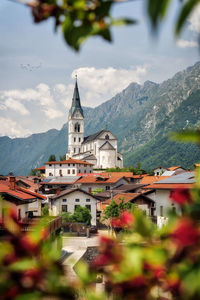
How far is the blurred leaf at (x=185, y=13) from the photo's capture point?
1290mm

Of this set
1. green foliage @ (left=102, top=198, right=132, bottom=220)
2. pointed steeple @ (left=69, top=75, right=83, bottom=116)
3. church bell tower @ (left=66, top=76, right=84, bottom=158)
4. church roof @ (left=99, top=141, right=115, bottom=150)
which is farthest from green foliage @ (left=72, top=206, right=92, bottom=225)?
pointed steeple @ (left=69, top=75, right=83, bottom=116)

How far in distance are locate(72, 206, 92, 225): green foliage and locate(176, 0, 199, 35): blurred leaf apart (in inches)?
1740

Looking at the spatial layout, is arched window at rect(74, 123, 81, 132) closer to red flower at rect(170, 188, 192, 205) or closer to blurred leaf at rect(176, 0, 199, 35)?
red flower at rect(170, 188, 192, 205)

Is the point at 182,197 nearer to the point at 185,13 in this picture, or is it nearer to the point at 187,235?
the point at 187,235

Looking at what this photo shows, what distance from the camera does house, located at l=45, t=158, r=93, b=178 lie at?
10331cm

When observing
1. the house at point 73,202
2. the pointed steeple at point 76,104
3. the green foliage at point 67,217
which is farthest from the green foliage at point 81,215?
the pointed steeple at point 76,104

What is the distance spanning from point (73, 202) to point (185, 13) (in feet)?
155

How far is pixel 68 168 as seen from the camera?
103688 millimetres

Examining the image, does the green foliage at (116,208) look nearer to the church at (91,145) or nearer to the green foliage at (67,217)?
the green foliage at (67,217)

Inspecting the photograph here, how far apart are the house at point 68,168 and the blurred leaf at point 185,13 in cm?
10162

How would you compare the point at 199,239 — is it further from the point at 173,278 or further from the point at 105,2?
the point at 105,2

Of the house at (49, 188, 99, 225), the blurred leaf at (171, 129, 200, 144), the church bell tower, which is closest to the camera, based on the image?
the blurred leaf at (171, 129, 200, 144)

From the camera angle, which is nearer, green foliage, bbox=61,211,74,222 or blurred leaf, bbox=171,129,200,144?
blurred leaf, bbox=171,129,200,144

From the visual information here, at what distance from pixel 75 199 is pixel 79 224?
534cm
